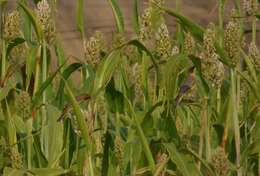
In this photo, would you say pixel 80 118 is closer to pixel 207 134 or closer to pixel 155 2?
pixel 207 134

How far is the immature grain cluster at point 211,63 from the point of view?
2.01 metres

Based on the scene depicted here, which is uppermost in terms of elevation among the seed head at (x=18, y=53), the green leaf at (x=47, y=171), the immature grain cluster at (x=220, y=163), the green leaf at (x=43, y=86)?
the seed head at (x=18, y=53)

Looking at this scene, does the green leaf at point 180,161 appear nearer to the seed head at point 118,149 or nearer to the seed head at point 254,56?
the seed head at point 118,149

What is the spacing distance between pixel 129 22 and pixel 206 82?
7.60ft

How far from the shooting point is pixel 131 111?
2.15 metres

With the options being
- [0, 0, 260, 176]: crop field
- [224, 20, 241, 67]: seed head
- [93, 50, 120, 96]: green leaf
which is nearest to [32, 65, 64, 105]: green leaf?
[0, 0, 260, 176]: crop field

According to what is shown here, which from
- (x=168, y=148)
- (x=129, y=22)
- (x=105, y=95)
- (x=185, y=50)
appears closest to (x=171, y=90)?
(x=168, y=148)

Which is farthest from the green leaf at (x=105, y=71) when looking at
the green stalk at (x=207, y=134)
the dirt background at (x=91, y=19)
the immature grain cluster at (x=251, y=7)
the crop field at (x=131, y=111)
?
the dirt background at (x=91, y=19)

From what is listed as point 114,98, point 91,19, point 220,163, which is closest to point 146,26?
point 114,98

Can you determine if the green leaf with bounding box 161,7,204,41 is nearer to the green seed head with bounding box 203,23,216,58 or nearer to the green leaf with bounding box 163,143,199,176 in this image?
the green seed head with bounding box 203,23,216,58

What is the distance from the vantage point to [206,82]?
2203 millimetres

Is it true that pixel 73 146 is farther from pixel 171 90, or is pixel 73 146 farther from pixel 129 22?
pixel 129 22

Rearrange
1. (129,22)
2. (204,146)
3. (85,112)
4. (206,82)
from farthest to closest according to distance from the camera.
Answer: (129,22)
(204,146)
(206,82)
(85,112)

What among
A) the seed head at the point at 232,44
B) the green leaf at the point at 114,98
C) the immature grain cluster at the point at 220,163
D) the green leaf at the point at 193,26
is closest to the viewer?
the immature grain cluster at the point at 220,163
